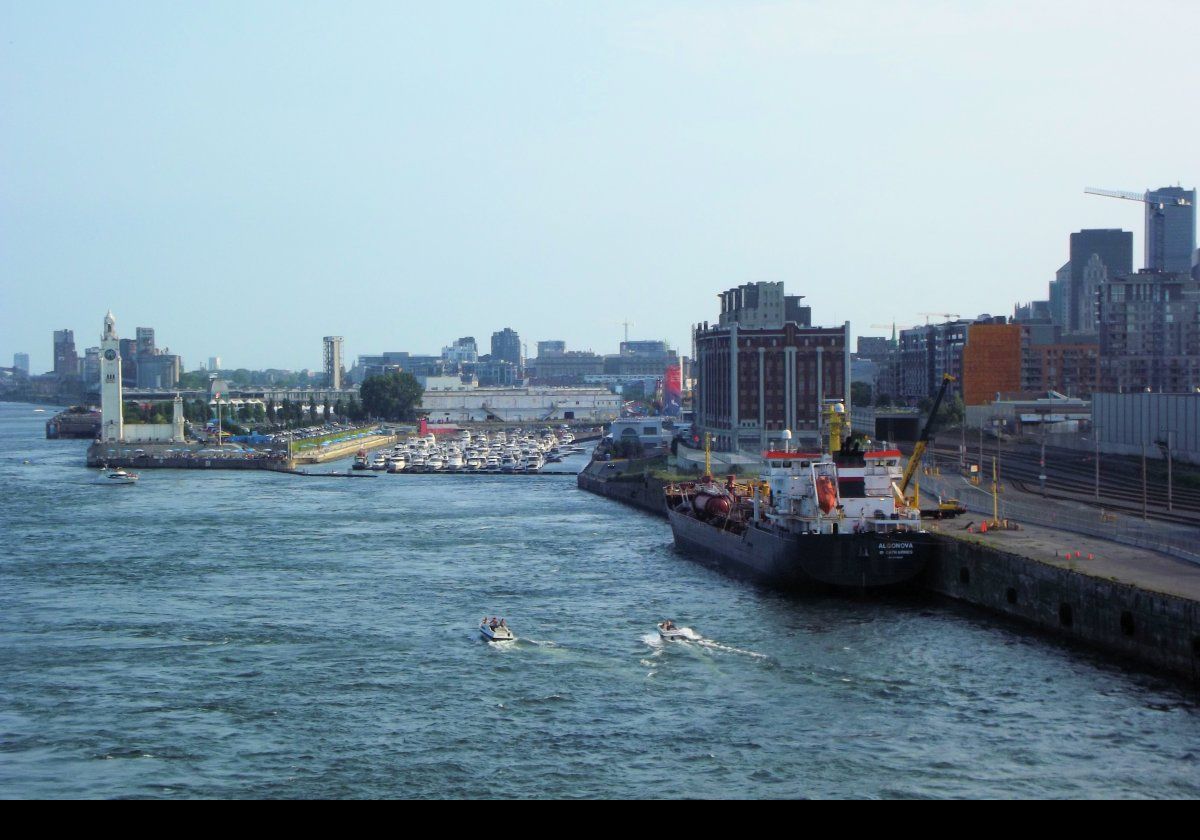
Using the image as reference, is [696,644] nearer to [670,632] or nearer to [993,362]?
[670,632]

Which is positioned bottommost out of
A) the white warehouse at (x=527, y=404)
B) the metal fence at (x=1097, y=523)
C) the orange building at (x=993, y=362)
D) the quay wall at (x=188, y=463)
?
the quay wall at (x=188, y=463)

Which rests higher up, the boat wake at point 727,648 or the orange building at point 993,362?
the orange building at point 993,362

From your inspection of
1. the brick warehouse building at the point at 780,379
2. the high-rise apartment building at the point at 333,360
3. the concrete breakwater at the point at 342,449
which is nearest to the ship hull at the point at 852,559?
the brick warehouse building at the point at 780,379

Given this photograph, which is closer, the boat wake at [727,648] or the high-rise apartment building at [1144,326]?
the boat wake at [727,648]

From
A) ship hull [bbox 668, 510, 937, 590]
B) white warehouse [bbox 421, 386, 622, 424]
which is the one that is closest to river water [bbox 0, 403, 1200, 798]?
ship hull [bbox 668, 510, 937, 590]

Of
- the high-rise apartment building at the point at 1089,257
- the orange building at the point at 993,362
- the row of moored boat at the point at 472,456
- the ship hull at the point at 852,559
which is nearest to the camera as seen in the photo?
the ship hull at the point at 852,559

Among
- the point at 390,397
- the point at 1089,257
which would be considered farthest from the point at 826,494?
the point at 1089,257

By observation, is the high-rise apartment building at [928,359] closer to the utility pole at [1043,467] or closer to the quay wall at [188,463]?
the utility pole at [1043,467]
